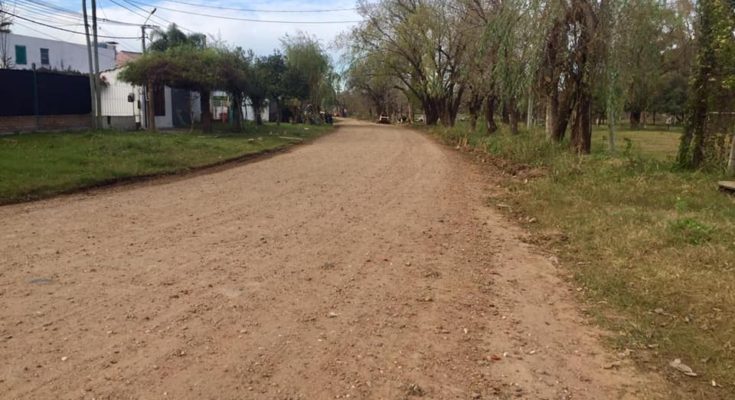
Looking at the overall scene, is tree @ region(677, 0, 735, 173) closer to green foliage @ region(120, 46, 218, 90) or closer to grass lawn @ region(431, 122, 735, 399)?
grass lawn @ region(431, 122, 735, 399)

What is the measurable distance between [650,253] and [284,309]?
410 centimetres

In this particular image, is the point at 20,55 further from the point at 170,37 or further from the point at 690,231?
the point at 690,231

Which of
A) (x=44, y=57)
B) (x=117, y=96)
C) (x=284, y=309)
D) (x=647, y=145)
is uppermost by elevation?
(x=44, y=57)

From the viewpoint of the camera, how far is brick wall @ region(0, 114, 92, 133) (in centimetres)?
1836

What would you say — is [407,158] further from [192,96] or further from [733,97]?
[192,96]

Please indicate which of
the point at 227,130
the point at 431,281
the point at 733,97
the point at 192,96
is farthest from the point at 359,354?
the point at 192,96

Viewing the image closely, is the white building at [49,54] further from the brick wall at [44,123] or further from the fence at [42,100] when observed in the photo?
the brick wall at [44,123]

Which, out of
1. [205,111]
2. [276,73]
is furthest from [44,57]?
[205,111]

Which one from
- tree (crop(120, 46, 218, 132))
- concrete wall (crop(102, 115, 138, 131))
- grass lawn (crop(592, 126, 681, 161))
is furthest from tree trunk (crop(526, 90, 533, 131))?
concrete wall (crop(102, 115, 138, 131))

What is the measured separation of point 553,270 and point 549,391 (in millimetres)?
2942

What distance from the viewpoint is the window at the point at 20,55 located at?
40062 millimetres

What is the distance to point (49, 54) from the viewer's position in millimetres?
43719

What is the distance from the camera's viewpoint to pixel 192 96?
32.6 meters

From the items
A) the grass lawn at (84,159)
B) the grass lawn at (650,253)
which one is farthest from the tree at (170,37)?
the grass lawn at (650,253)
